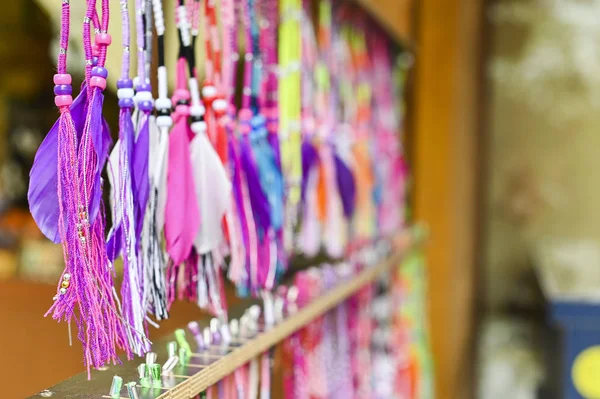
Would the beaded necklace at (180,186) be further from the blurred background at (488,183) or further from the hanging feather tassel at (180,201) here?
the blurred background at (488,183)

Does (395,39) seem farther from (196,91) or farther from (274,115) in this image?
(196,91)

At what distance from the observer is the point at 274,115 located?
734mm

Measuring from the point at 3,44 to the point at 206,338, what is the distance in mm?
1524

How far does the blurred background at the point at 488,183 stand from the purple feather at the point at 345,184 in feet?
0.88

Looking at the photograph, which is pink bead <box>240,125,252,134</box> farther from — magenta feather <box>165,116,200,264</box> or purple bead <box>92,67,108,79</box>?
purple bead <box>92,67,108,79</box>

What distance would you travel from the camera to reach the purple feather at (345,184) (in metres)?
0.96

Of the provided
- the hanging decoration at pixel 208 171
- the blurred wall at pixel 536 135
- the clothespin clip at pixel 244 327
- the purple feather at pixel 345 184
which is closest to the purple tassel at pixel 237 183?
the hanging decoration at pixel 208 171

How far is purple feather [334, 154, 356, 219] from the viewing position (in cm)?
96

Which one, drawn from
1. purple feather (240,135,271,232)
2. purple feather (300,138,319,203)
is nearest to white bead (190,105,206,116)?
purple feather (240,135,271,232)

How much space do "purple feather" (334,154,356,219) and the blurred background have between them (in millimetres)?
268

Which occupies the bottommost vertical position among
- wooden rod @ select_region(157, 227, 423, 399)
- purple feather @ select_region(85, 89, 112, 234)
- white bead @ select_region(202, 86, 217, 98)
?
wooden rod @ select_region(157, 227, 423, 399)

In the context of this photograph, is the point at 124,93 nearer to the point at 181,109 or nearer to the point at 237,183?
the point at 181,109

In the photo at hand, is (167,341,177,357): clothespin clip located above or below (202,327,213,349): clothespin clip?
above

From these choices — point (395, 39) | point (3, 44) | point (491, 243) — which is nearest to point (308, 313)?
point (395, 39)
